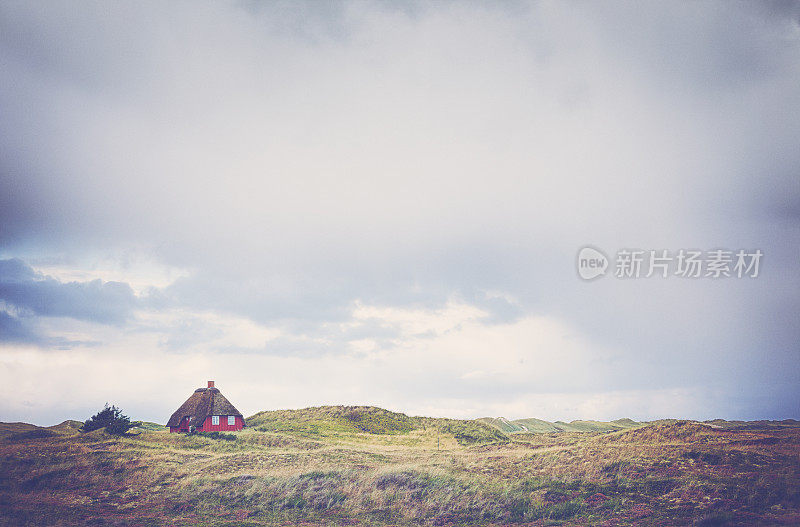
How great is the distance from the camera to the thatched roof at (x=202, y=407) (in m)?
71.0

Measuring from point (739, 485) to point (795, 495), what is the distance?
263 centimetres

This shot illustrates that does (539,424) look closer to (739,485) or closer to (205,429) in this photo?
(205,429)

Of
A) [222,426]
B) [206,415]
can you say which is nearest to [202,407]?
[206,415]

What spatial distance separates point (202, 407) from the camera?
2837 inches

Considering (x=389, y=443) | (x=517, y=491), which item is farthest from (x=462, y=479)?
(x=389, y=443)

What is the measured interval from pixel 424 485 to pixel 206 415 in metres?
45.7

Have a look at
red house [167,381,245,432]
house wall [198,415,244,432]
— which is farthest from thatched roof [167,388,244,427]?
house wall [198,415,244,432]

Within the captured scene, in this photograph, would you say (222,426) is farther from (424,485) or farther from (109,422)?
(424,485)

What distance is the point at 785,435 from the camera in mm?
38969

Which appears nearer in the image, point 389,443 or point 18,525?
point 18,525

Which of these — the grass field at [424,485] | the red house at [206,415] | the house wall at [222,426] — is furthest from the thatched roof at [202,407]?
the grass field at [424,485]

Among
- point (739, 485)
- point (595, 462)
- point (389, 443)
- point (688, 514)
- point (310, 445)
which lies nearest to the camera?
point (688, 514)

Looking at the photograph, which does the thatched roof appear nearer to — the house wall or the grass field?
the house wall

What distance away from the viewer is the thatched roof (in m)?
71.0
